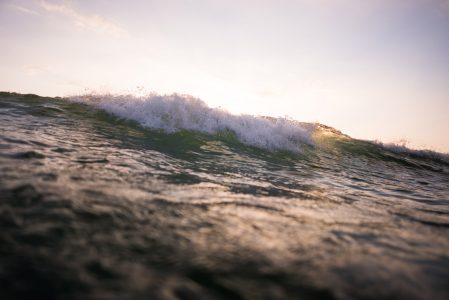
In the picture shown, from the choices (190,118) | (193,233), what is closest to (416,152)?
(190,118)

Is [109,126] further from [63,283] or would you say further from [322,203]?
[63,283]

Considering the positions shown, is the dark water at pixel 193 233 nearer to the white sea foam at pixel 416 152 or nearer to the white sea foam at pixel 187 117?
the white sea foam at pixel 187 117

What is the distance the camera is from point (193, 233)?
8.58 feet

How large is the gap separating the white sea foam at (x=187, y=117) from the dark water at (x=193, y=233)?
168 inches

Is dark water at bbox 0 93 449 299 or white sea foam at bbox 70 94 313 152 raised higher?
white sea foam at bbox 70 94 313 152

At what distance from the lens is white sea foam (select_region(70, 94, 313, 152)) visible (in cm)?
970

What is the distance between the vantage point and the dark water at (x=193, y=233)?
1.89 metres

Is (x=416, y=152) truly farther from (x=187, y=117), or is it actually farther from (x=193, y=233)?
(x=193, y=233)

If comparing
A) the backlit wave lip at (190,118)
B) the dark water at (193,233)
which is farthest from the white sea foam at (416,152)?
the dark water at (193,233)

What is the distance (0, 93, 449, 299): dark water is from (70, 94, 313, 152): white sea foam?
427 centimetres

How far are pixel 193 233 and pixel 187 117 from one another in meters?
7.95

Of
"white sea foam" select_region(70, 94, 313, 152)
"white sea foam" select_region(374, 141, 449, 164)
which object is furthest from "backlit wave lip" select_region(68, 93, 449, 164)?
"white sea foam" select_region(374, 141, 449, 164)

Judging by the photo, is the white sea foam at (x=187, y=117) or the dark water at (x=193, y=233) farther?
the white sea foam at (x=187, y=117)

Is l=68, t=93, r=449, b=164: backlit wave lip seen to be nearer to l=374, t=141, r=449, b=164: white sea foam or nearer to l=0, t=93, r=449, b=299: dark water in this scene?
l=0, t=93, r=449, b=299: dark water
